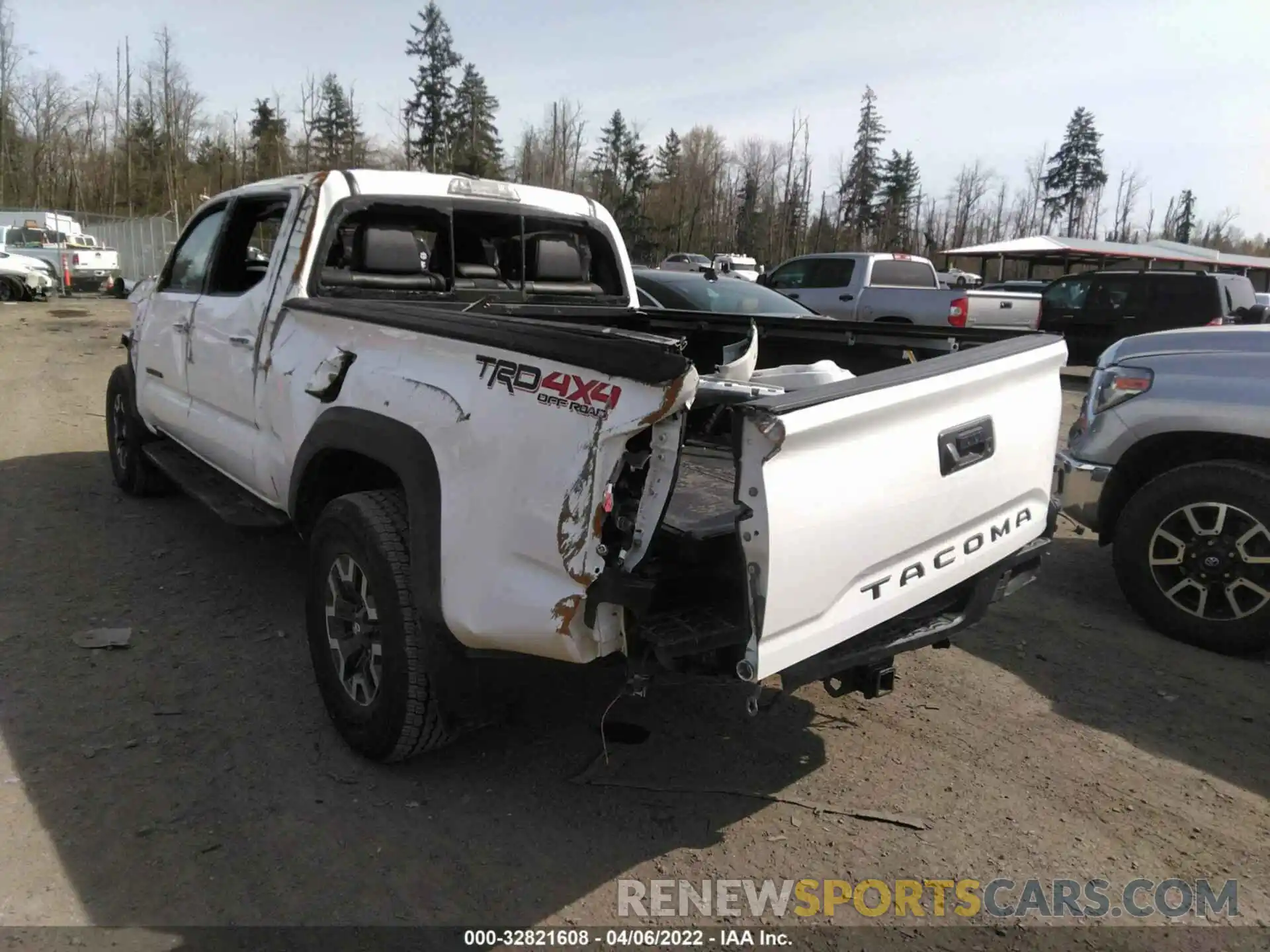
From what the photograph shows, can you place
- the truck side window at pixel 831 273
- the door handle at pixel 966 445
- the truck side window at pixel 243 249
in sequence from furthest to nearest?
the truck side window at pixel 831 273 < the truck side window at pixel 243 249 < the door handle at pixel 966 445

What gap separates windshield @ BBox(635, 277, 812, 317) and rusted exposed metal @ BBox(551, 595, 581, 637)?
719 cm

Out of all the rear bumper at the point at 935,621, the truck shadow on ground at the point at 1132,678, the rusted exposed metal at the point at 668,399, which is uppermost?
the rusted exposed metal at the point at 668,399

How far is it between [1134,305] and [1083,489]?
1016 cm

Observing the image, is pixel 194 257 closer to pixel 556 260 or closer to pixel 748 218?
pixel 556 260

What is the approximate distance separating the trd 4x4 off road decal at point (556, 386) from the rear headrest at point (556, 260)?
237 cm

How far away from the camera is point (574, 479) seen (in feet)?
7.67

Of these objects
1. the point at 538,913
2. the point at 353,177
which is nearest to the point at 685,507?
the point at 538,913

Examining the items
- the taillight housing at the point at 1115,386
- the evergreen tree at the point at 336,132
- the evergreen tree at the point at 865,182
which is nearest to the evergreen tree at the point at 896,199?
the evergreen tree at the point at 865,182

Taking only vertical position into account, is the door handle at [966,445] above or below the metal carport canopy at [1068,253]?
below

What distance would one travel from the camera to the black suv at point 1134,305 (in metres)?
12.6

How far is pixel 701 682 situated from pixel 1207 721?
2494 mm

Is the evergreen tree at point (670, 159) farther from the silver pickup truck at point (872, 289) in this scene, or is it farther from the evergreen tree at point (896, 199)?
the silver pickup truck at point (872, 289)

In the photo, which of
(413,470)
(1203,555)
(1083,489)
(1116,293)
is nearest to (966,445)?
(413,470)

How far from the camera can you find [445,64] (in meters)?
55.4
